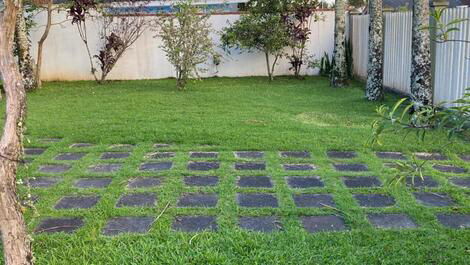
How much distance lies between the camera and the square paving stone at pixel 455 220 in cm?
362

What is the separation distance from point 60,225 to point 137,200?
2.15 ft

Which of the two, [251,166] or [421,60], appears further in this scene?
[421,60]

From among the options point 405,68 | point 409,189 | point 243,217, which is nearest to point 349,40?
point 405,68

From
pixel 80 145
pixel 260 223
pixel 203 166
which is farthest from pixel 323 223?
pixel 80 145

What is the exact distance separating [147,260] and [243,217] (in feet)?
2.93

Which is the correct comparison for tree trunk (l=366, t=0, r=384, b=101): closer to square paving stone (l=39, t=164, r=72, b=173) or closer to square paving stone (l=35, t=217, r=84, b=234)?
square paving stone (l=39, t=164, r=72, b=173)

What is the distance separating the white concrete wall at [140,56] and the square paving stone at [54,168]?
767 centimetres

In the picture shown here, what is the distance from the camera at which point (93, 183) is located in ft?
15.2

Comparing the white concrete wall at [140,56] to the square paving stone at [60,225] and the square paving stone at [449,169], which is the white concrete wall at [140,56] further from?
the square paving stone at [60,225]

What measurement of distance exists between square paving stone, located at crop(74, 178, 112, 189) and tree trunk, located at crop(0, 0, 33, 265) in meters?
1.80

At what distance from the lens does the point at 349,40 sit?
1255 cm

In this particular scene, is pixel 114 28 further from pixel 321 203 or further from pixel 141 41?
pixel 321 203

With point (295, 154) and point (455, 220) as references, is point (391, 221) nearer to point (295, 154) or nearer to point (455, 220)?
point (455, 220)

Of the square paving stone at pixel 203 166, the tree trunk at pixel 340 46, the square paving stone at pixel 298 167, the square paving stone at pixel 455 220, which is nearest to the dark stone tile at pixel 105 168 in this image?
the square paving stone at pixel 203 166
